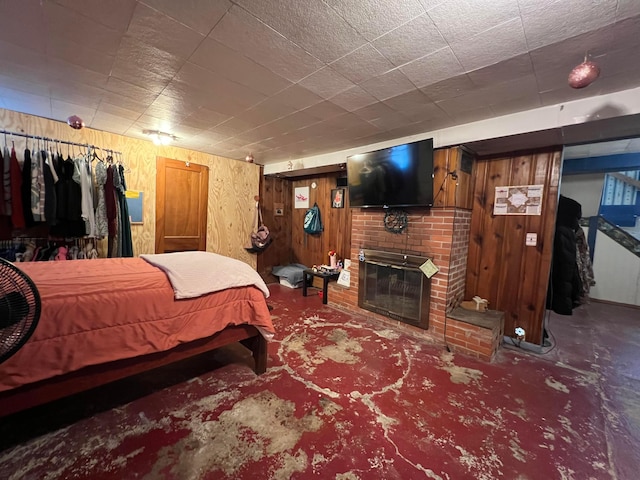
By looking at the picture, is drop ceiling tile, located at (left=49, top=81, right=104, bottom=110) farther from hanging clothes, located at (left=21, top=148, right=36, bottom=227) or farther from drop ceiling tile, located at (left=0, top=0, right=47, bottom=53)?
hanging clothes, located at (left=21, top=148, right=36, bottom=227)

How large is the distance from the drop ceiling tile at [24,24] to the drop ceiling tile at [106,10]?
0.16 m

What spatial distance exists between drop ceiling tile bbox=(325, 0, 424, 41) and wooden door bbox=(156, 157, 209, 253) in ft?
11.5

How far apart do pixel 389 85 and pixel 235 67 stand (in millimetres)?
1151

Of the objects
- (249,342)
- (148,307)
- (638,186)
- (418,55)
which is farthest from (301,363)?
(638,186)

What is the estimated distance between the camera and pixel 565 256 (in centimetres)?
346

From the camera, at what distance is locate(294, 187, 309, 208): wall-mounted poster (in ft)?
17.0

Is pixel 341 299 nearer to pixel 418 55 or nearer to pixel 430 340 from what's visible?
pixel 430 340

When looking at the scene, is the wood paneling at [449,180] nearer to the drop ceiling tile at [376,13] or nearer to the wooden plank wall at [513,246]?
the wooden plank wall at [513,246]

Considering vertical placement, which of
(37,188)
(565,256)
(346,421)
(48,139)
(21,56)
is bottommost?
(346,421)

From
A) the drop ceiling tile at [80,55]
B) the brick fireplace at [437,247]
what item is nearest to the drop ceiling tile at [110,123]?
the drop ceiling tile at [80,55]

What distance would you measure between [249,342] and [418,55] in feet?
8.18

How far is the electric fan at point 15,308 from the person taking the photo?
1.00 meters

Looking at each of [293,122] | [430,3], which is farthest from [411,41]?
[293,122]

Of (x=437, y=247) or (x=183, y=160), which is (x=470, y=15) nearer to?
(x=437, y=247)
